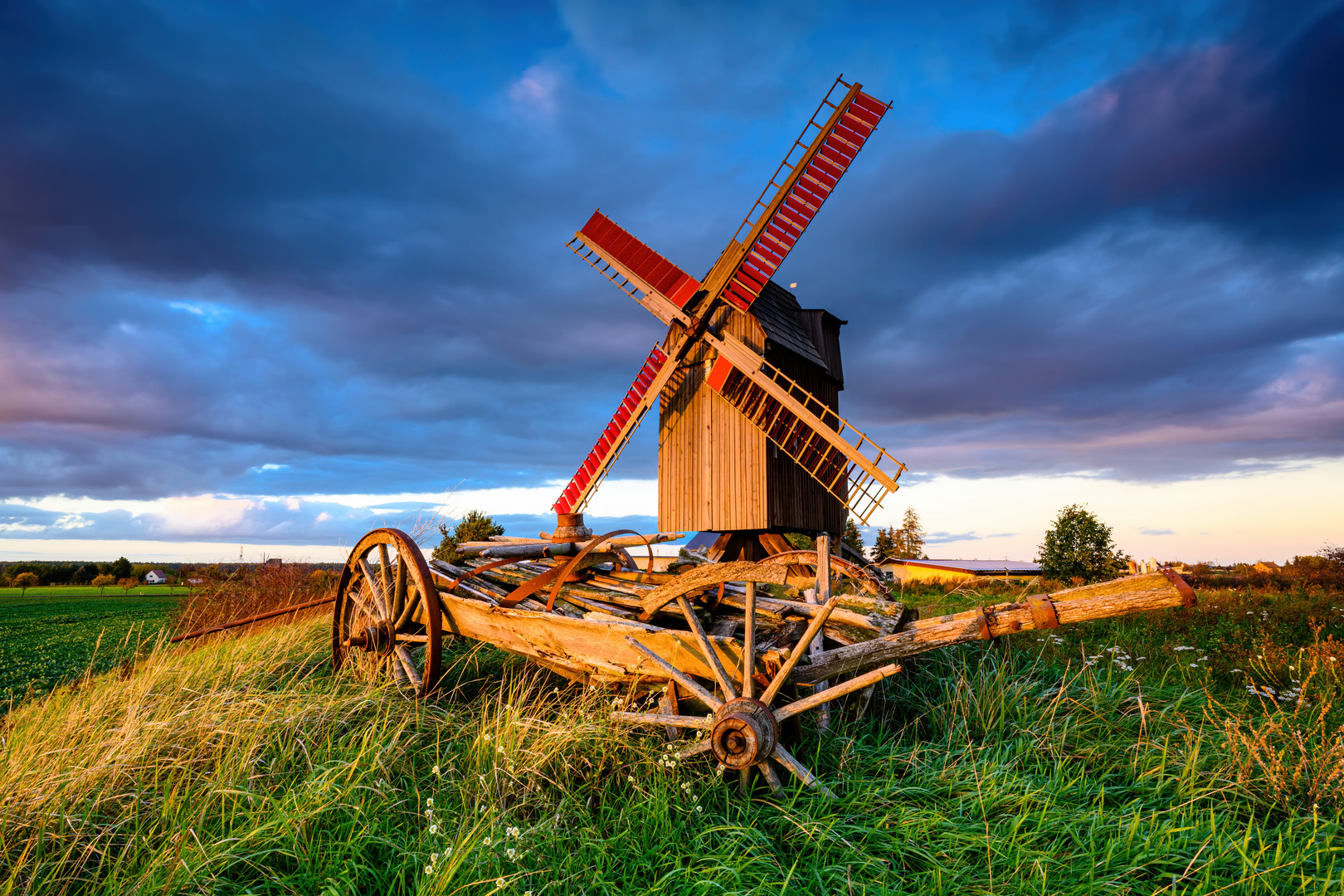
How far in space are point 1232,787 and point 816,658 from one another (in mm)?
2289

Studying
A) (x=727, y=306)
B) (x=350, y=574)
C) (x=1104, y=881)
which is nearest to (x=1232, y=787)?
(x=1104, y=881)

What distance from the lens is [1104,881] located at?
2568 mm

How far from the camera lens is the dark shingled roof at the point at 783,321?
11867 mm

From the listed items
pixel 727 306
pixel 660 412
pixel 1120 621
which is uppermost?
pixel 727 306

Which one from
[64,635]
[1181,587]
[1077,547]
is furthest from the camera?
[1077,547]

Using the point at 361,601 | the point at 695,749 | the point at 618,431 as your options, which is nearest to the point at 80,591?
the point at 618,431

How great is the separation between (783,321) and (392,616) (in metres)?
9.75

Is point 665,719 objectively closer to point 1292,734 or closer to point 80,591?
point 1292,734

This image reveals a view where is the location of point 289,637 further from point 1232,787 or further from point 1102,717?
point 1232,787

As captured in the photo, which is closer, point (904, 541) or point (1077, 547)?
point (1077, 547)

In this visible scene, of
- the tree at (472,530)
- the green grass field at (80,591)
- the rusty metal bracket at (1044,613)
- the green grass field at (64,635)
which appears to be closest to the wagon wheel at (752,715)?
the rusty metal bracket at (1044,613)

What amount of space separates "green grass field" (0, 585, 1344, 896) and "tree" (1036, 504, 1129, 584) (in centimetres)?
1611

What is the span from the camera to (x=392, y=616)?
5324mm

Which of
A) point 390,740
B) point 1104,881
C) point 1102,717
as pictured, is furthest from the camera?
point 1102,717
